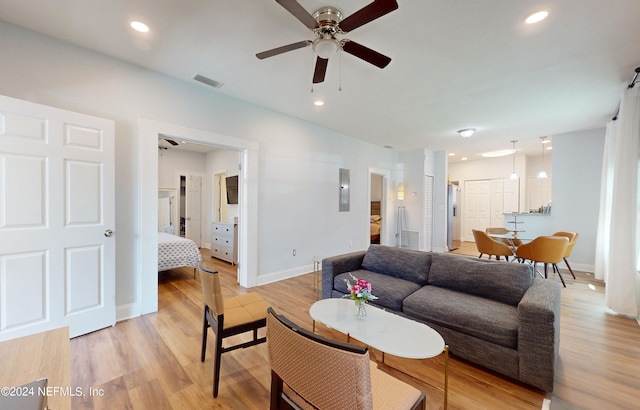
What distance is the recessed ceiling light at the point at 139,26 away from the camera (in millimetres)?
2146

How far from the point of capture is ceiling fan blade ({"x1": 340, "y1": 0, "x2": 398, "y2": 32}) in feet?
5.02

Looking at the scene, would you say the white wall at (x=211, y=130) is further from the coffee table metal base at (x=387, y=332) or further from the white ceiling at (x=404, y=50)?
the coffee table metal base at (x=387, y=332)

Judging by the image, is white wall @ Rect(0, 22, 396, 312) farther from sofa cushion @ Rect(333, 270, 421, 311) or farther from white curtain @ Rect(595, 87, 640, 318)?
white curtain @ Rect(595, 87, 640, 318)

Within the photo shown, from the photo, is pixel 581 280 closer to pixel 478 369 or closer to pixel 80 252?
pixel 478 369

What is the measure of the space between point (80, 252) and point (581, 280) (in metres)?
7.15

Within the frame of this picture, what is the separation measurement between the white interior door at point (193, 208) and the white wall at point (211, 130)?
425 cm

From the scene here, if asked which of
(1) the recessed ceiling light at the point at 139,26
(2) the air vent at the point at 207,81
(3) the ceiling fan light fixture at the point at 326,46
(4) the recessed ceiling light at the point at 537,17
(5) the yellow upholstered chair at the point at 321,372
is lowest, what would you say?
(5) the yellow upholstered chair at the point at 321,372

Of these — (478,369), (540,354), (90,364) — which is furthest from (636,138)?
(90,364)

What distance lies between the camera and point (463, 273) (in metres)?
2.49

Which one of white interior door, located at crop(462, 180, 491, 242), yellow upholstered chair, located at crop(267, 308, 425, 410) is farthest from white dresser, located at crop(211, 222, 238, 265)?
white interior door, located at crop(462, 180, 491, 242)

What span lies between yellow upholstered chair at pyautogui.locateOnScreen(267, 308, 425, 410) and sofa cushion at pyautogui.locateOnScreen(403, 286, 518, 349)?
3.79 feet

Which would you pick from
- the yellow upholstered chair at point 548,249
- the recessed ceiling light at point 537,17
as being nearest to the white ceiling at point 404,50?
the recessed ceiling light at point 537,17

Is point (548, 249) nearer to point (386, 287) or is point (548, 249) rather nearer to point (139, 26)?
point (386, 287)

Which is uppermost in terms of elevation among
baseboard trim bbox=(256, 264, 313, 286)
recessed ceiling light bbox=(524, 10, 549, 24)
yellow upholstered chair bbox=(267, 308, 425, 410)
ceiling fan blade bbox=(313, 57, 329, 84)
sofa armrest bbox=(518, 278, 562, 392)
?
recessed ceiling light bbox=(524, 10, 549, 24)
